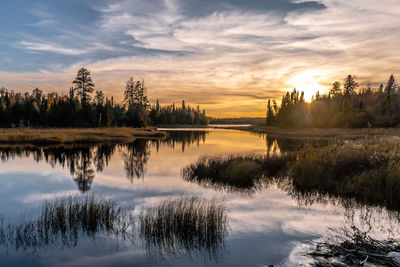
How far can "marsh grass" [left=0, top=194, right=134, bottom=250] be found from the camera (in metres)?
9.38

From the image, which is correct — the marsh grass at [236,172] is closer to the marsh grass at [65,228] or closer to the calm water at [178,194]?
the calm water at [178,194]

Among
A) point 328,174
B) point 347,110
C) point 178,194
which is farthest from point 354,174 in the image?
point 347,110

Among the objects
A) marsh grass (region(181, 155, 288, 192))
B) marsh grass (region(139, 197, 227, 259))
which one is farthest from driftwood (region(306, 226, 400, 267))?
marsh grass (region(181, 155, 288, 192))

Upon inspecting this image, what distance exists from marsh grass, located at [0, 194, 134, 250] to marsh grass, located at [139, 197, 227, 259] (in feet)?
3.15

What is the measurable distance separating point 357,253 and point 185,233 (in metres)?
5.64

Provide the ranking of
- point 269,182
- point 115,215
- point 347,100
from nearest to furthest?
point 115,215
point 269,182
point 347,100

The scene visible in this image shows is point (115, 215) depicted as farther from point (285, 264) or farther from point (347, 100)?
point (347, 100)

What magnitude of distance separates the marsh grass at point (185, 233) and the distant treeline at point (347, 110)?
284ft

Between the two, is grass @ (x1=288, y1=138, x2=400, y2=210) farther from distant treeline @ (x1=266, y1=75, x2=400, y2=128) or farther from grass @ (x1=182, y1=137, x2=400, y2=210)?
distant treeline @ (x1=266, y1=75, x2=400, y2=128)

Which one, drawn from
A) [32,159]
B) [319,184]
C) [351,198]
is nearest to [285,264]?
[351,198]

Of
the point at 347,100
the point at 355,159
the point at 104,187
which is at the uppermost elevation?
the point at 347,100

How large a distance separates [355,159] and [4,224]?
62.2 feet

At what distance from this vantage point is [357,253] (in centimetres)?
777

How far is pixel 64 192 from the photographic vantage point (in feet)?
56.6
